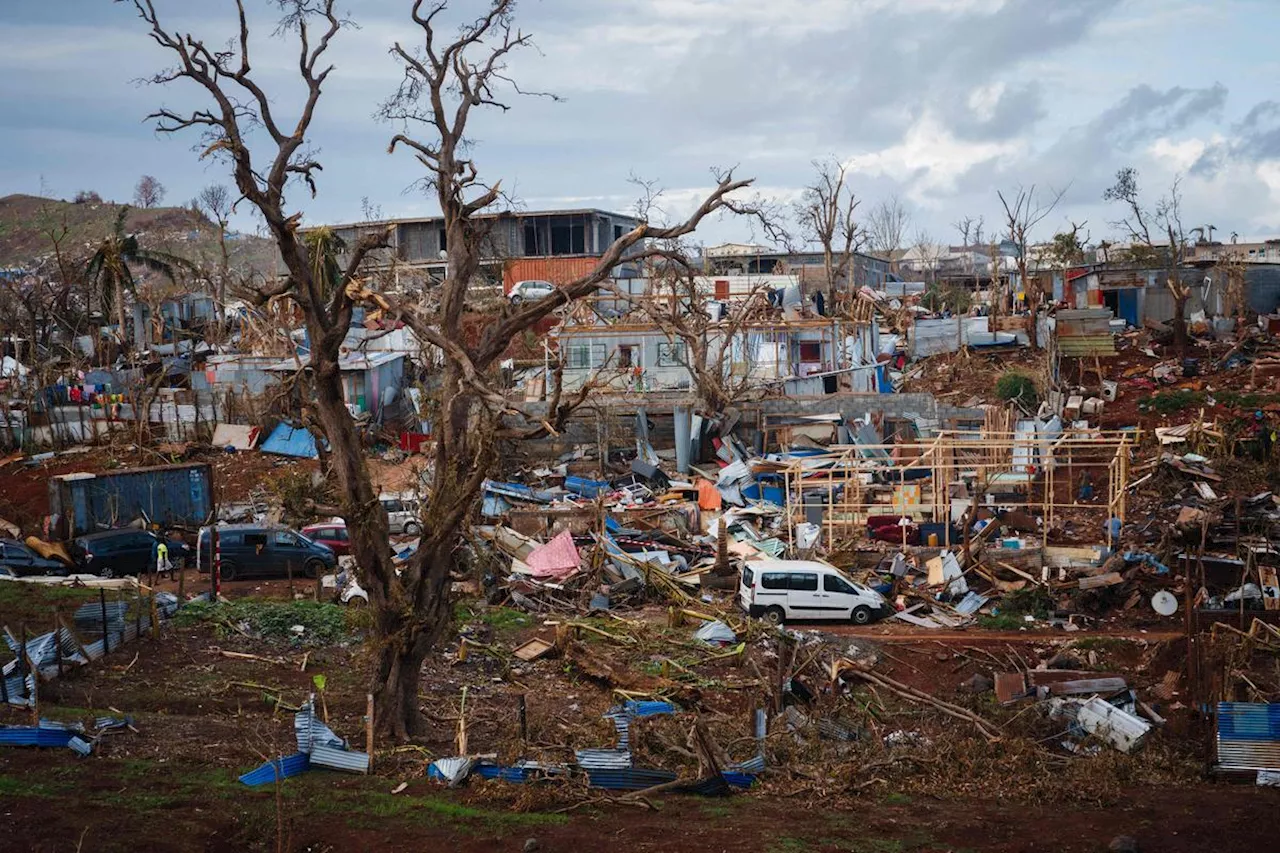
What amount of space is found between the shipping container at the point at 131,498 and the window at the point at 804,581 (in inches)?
537

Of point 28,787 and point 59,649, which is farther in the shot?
point 59,649

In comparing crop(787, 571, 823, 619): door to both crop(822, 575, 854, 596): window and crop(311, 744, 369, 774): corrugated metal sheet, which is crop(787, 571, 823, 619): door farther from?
crop(311, 744, 369, 774): corrugated metal sheet

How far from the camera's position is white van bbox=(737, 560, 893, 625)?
2178 cm

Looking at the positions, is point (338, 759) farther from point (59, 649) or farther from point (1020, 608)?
point (1020, 608)

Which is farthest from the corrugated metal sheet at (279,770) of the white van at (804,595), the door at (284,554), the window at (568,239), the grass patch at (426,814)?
the window at (568,239)

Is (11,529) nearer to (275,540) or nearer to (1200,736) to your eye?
(275,540)

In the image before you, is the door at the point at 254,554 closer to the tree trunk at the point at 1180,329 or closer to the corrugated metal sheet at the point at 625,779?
the corrugated metal sheet at the point at 625,779

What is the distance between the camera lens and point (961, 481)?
29.2m

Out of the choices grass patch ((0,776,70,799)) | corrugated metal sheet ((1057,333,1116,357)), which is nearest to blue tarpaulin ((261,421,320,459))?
grass patch ((0,776,70,799))

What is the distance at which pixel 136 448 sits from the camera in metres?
35.8

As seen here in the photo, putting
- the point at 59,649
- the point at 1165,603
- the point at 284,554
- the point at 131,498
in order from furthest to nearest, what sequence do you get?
the point at 131,498 < the point at 284,554 < the point at 1165,603 < the point at 59,649

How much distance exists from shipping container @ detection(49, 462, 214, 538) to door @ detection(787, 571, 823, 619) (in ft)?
44.7

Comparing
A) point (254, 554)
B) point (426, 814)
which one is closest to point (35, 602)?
point (254, 554)

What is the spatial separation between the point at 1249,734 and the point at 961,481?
16.2 m
